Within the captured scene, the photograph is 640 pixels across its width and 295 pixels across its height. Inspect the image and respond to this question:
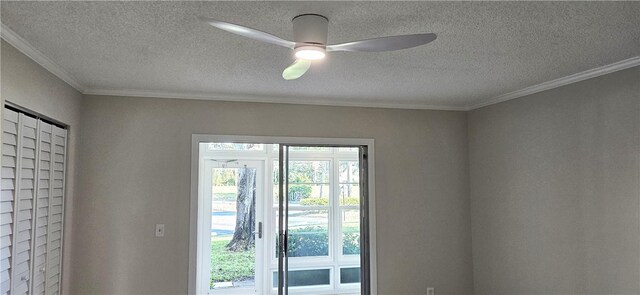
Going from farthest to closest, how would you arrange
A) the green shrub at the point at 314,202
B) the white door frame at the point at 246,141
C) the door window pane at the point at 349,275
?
1. the door window pane at the point at 349,275
2. the green shrub at the point at 314,202
3. the white door frame at the point at 246,141

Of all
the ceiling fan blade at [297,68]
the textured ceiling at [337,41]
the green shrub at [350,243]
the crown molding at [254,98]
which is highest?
the textured ceiling at [337,41]

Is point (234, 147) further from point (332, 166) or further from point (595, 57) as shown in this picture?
point (595, 57)

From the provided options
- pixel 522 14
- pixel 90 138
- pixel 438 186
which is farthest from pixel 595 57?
pixel 90 138

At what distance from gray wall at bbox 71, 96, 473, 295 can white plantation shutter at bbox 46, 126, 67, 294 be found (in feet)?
0.94

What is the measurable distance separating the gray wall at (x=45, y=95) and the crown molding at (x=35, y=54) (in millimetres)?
25

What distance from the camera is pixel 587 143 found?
124 inches

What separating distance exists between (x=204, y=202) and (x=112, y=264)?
1.68m

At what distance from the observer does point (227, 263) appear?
5301 mm

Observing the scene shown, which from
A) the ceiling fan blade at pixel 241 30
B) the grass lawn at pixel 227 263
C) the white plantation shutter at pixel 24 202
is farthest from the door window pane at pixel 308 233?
the ceiling fan blade at pixel 241 30

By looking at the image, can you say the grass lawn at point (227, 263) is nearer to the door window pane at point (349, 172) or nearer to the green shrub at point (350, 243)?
the green shrub at point (350, 243)

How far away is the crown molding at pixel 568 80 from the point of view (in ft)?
9.30

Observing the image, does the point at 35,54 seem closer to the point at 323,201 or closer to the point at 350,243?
the point at 323,201

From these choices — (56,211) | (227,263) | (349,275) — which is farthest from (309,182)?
(56,211)

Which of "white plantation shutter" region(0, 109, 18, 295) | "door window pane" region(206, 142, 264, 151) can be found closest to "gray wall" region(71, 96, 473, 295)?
"white plantation shutter" region(0, 109, 18, 295)
